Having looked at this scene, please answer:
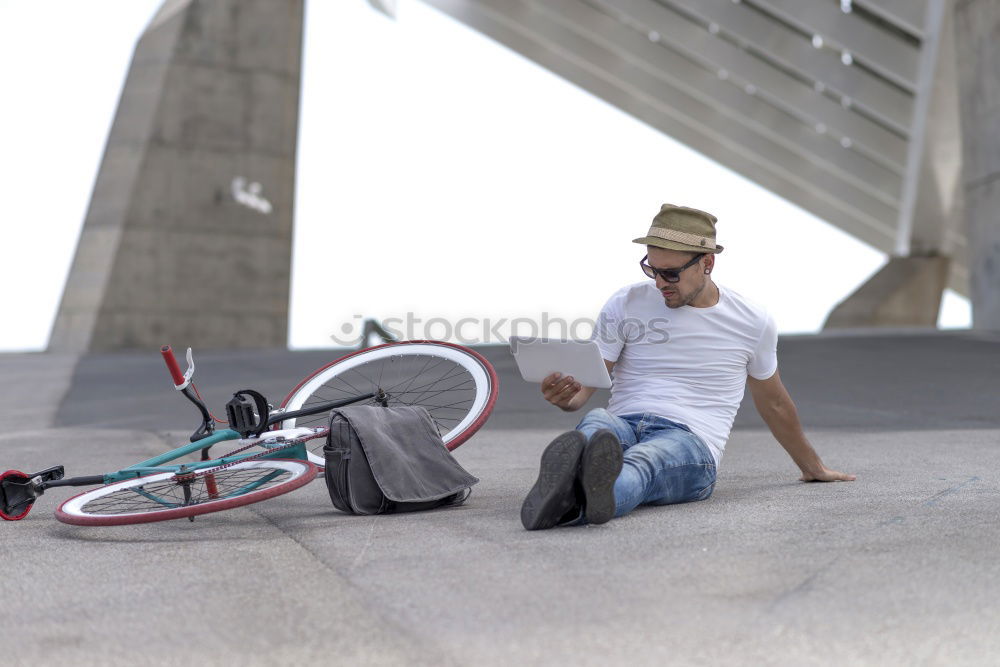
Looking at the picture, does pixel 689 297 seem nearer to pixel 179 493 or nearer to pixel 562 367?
pixel 562 367

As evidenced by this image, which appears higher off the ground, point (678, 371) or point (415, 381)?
point (678, 371)

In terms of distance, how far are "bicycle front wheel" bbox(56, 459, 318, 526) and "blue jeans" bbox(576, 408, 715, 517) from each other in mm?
1190

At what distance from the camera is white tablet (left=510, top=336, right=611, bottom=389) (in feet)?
13.2

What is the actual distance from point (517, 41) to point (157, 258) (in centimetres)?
1776

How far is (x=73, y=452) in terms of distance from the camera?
6773mm

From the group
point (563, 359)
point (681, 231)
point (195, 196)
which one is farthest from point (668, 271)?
point (195, 196)

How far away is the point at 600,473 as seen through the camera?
367 cm

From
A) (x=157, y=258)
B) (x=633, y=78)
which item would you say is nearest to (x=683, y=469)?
(x=157, y=258)

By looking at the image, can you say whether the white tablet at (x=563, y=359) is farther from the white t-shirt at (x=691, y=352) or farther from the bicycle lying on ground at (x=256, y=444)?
the bicycle lying on ground at (x=256, y=444)

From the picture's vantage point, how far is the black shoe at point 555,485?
3.61 meters

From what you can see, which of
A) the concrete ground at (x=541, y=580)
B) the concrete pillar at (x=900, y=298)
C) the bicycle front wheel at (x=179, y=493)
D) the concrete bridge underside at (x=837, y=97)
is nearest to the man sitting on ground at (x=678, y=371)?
the concrete ground at (x=541, y=580)

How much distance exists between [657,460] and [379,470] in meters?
1.09

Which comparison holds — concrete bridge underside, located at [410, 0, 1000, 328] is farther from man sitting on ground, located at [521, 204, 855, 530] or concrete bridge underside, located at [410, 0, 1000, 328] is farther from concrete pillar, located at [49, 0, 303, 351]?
man sitting on ground, located at [521, 204, 855, 530]

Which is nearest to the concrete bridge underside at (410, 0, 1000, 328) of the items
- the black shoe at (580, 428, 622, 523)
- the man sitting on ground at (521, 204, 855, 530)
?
the man sitting on ground at (521, 204, 855, 530)
